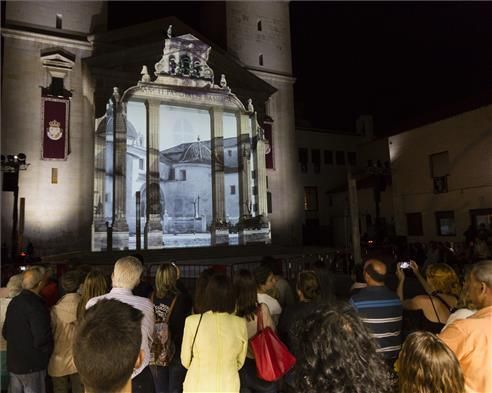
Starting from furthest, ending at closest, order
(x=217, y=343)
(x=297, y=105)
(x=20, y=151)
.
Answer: (x=297, y=105) → (x=20, y=151) → (x=217, y=343)

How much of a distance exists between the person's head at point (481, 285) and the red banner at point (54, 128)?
64.5 feet

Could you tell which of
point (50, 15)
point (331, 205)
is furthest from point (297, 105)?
point (50, 15)

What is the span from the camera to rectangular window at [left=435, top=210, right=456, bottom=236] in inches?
906

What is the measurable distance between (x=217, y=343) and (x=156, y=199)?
16647 mm

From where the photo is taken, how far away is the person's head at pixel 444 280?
408 centimetres

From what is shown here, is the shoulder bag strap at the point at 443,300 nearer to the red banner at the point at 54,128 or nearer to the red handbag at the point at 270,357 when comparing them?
the red handbag at the point at 270,357

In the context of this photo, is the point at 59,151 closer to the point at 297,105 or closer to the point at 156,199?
the point at 156,199

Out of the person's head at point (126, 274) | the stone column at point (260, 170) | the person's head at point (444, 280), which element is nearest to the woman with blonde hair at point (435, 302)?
the person's head at point (444, 280)

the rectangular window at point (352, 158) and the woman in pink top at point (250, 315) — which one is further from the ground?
the rectangular window at point (352, 158)

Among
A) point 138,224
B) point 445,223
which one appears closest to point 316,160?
point 445,223

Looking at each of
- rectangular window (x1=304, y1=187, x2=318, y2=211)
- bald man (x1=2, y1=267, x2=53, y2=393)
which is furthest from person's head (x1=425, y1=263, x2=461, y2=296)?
rectangular window (x1=304, y1=187, x2=318, y2=211)

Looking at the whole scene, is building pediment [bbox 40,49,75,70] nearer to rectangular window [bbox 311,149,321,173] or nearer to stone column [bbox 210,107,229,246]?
stone column [bbox 210,107,229,246]

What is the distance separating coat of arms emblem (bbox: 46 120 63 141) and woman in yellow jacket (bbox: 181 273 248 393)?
A: 18.7 m

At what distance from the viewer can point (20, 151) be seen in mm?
18453
